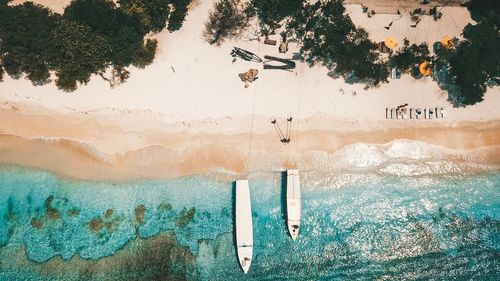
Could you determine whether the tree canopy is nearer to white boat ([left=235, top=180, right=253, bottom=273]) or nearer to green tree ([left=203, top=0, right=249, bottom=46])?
green tree ([left=203, top=0, right=249, bottom=46])

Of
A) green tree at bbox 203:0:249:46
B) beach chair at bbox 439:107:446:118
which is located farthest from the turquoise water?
green tree at bbox 203:0:249:46

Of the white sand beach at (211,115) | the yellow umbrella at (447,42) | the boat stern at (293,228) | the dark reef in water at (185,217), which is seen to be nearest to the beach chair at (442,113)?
the white sand beach at (211,115)

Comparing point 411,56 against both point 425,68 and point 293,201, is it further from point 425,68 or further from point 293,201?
point 293,201

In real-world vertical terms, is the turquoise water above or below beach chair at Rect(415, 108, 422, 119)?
below

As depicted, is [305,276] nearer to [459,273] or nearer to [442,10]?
[459,273]

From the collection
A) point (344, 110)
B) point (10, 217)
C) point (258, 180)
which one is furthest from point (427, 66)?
point (10, 217)

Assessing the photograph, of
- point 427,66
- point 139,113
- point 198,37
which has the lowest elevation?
point 139,113

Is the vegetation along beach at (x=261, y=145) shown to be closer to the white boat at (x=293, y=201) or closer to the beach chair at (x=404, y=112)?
the beach chair at (x=404, y=112)
